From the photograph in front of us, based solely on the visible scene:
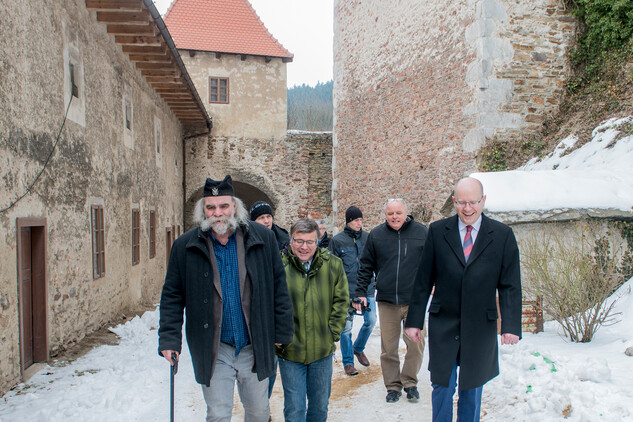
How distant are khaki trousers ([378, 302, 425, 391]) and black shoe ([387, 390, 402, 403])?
0.13 feet

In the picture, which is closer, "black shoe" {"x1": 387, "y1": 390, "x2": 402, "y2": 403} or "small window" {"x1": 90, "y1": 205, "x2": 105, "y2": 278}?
"black shoe" {"x1": 387, "y1": 390, "x2": 402, "y2": 403}

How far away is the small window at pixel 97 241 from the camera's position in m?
7.21

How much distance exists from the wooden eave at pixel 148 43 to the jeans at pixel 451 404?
622 centimetres

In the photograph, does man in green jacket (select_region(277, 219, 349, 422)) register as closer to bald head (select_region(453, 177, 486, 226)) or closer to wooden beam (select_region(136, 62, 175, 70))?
bald head (select_region(453, 177, 486, 226))

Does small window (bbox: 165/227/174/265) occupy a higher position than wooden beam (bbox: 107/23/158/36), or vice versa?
wooden beam (bbox: 107/23/158/36)

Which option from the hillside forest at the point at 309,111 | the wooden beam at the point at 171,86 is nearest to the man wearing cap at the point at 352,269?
the wooden beam at the point at 171,86

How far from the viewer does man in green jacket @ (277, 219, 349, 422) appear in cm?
327

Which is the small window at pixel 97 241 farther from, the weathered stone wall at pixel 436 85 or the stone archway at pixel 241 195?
the stone archway at pixel 241 195

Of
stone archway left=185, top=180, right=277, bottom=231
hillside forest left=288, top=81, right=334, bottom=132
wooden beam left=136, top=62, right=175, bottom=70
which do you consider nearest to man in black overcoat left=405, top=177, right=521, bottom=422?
wooden beam left=136, top=62, right=175, bottom=70

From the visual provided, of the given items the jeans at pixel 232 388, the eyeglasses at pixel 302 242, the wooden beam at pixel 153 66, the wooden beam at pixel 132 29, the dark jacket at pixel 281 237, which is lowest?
the jeans at pixel 232 388

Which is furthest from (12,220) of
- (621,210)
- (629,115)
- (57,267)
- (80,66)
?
(629,115)

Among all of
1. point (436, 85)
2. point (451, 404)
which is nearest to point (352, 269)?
point (451, 404)

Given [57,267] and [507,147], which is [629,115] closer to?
[507,147]

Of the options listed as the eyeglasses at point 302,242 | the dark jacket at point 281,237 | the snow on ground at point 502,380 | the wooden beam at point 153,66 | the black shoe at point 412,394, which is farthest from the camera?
the wooden beam at point 153,66
